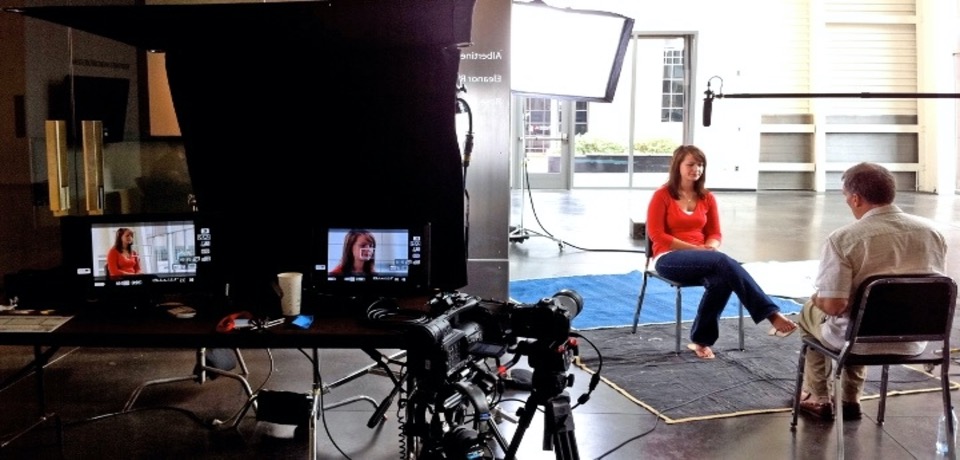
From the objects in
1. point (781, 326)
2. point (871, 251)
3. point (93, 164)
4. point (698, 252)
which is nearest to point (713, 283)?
point (698, 252)

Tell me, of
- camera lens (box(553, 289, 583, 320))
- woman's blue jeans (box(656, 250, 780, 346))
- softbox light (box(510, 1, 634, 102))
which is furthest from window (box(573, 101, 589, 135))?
camera lens (box(553, 289, 583, 320))

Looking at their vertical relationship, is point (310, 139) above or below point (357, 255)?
above

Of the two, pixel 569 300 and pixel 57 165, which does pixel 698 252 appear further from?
pixel 57 165

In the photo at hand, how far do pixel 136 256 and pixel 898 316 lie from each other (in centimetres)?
253

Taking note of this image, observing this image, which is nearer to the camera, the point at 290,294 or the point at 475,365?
the point at 475,365

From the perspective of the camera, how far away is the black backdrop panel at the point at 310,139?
111 inches

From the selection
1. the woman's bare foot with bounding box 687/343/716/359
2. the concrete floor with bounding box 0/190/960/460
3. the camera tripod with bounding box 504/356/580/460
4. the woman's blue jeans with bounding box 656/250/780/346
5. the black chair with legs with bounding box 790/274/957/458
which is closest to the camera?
the camera tripod with bounding box 504/356/580/460

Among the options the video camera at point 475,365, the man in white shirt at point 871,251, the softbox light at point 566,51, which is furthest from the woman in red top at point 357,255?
the softbox light at point 566,51

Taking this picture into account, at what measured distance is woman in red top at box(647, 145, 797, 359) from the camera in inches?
160

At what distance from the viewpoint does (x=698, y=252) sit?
4.25m

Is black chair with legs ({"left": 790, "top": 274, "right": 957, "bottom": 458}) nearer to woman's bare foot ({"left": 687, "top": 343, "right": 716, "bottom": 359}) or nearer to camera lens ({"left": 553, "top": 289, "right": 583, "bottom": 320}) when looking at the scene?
camera lens ({"left": 553, "top": 289, "right": 583, "bottom": 320})

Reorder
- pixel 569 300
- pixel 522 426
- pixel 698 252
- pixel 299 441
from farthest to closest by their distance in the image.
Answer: pixel 698 252
pixel 299 441
pixel 569 300
pixel 522 426

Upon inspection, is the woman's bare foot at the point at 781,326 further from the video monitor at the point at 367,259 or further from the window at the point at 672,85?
the window at the point at 672,85

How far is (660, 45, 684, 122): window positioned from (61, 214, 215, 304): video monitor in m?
11.5
